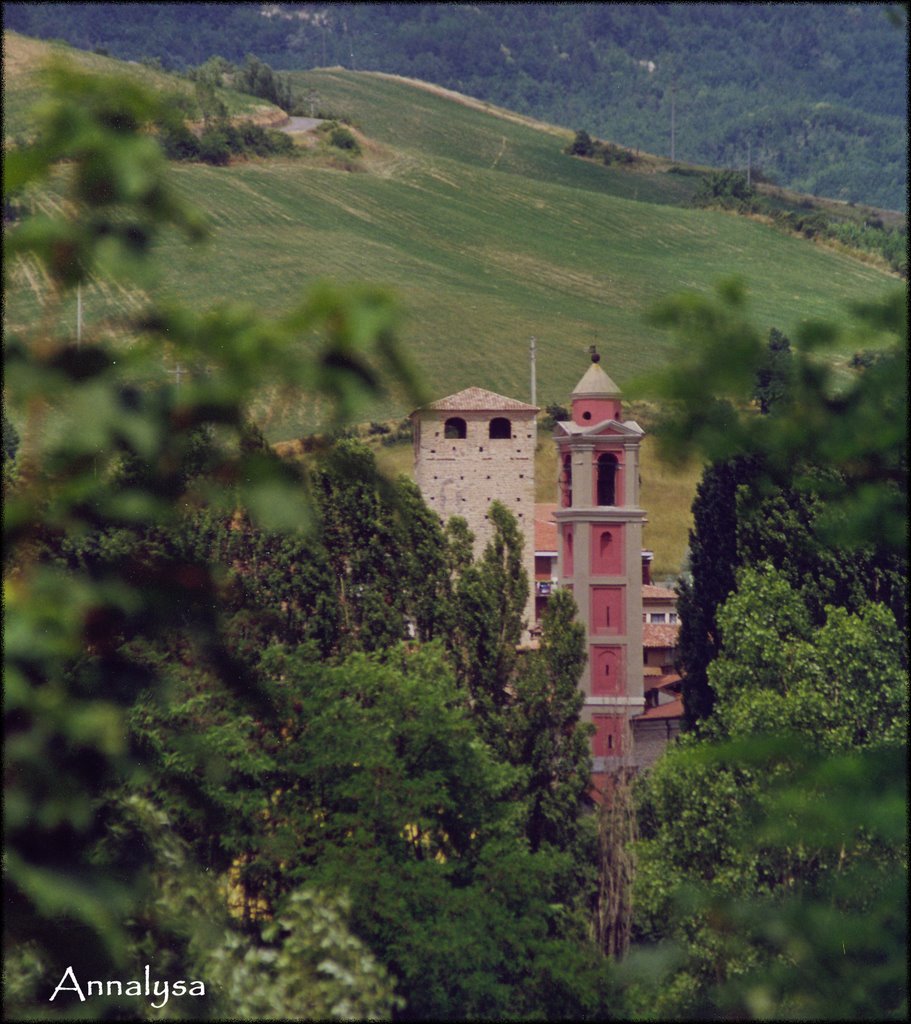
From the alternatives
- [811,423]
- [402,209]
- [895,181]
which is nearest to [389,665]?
[811,423]

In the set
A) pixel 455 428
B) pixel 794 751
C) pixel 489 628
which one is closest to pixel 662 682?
pixel 455 428

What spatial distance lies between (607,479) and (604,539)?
1.70 metres

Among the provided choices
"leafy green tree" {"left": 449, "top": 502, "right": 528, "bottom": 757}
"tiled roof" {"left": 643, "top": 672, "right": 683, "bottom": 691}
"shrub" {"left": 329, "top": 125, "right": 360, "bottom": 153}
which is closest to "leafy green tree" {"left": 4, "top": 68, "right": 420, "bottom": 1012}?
"leafy green tree" {"left": 449, "top": 502, "right": 528, "bottom": 757}

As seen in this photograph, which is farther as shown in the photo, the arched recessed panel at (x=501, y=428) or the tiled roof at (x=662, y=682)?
the tiled roof at (x=662, y=682)

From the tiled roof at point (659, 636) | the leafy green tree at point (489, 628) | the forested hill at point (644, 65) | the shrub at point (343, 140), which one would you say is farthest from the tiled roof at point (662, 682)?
the forested hill at point (644, 65)

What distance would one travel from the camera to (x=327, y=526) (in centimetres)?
3406

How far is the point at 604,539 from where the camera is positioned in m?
42.0

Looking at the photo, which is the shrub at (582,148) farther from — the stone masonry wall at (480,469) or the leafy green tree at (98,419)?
the leafy green tree at (98,419)

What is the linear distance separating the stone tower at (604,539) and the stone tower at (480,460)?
3.44ft

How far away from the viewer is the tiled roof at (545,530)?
5222 cm

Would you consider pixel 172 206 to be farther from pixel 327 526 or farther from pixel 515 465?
pixel 515 465

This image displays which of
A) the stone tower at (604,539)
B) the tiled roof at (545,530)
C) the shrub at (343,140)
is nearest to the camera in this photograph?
the stone tower at (604,539)

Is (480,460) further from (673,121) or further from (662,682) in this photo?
(673,121)

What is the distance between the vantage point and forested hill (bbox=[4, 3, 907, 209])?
522 ft
